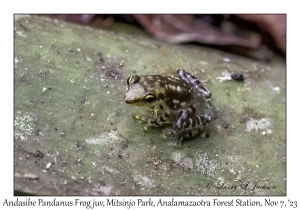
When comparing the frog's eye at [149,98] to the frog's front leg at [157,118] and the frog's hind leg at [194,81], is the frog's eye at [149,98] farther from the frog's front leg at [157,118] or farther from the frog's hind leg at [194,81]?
the frog's hind leg at [194,81]

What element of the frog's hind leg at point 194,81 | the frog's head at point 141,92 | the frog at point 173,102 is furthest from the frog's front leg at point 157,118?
the frog's hind leg at point 194,81

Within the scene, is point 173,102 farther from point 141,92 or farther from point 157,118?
point 141,92

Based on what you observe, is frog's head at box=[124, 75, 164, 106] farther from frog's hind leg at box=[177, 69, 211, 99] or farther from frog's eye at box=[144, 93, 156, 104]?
frog's hind leg at box=[177, 69, 211, 99]

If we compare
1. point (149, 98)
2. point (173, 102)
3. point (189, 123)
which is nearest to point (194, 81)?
point (173, 102)

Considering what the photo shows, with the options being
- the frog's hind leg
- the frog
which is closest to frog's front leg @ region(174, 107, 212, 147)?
the frog

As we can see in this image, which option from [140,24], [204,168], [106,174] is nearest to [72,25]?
[140,24]

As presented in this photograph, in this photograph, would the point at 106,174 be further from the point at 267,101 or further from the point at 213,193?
the point at 267,101
